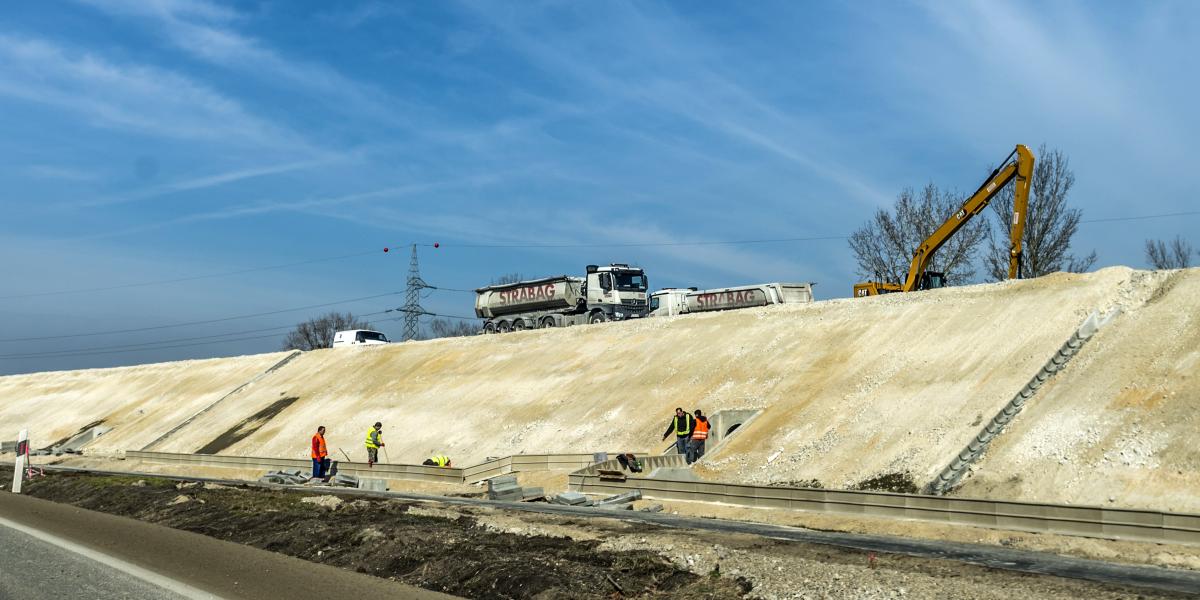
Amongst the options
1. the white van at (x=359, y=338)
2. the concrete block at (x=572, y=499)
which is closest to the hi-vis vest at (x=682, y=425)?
the concrete block at (x=572, y=499)

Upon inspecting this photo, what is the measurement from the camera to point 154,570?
14.9m

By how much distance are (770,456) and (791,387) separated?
5.88 metres

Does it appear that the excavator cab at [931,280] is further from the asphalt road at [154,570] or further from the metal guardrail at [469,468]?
the asphalt road at [154,570]

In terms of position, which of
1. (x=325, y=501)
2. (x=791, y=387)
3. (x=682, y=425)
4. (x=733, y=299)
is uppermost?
(x=733, y=299)

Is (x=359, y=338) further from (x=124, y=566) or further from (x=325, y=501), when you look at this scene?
(x=124, y=566)

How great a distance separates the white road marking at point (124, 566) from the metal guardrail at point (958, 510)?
12824 millimetres

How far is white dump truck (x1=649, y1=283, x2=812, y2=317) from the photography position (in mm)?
51781

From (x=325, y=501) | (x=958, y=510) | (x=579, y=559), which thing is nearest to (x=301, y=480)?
(x=325, y=501)

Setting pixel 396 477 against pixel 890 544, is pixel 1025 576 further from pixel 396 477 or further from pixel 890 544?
pixel 396 477

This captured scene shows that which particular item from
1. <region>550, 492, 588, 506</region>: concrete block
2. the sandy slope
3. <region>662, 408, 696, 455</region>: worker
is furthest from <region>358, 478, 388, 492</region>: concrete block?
<region>662, 408, 696, 455</region>: worker

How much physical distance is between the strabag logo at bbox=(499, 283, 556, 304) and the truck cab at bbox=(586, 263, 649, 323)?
256cm

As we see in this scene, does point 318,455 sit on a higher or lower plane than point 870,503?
higher

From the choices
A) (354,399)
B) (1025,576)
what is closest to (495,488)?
(1025,576)

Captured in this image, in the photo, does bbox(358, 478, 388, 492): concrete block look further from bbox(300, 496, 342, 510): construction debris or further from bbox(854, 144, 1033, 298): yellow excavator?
bbox(854, 144, 1033, 298): yellow excavator
